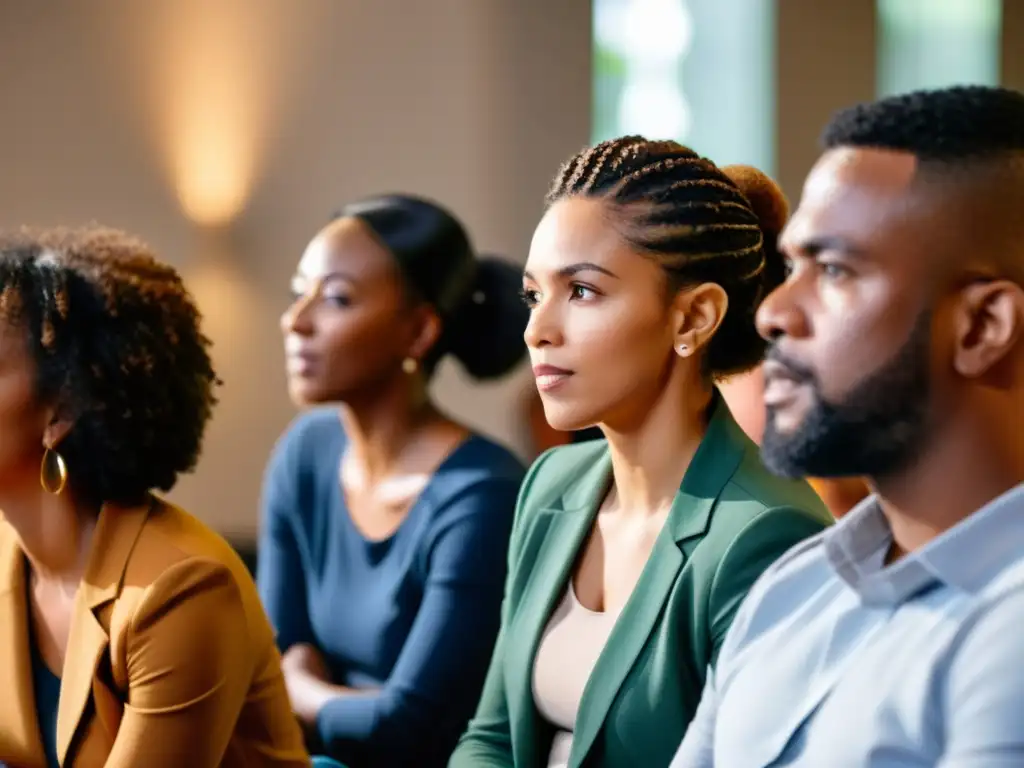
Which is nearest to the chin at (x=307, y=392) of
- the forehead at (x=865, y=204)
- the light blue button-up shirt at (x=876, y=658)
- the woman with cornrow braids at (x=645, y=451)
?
the woman with cornrow braids at (x=645, y=451)

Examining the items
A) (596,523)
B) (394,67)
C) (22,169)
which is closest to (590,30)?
(394,67)

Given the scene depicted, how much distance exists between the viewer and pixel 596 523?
1816mm

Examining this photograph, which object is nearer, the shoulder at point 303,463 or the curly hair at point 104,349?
the curly hair at point 104,349

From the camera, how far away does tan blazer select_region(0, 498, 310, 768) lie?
1.78 metres

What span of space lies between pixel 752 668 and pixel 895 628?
0.17 m

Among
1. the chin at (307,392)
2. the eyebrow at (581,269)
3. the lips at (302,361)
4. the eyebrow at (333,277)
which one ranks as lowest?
the chin at (307,392)

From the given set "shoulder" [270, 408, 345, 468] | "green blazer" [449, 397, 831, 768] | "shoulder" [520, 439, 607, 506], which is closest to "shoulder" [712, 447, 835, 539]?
"green blazer" [449, 397, 831, 768]

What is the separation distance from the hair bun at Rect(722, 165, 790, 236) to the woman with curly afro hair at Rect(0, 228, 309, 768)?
821mm

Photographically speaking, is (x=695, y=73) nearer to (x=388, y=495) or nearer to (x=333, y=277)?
(x=333, y=277)

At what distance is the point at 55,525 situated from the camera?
1951 mm

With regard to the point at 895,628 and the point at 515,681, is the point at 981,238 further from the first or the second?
the point at 515,681

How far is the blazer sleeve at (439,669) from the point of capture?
2416 mm

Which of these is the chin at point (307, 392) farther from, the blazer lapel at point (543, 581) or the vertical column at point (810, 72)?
the vertical column at point (810, 72)

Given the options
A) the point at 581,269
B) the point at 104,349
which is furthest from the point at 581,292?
the point at 104,349
